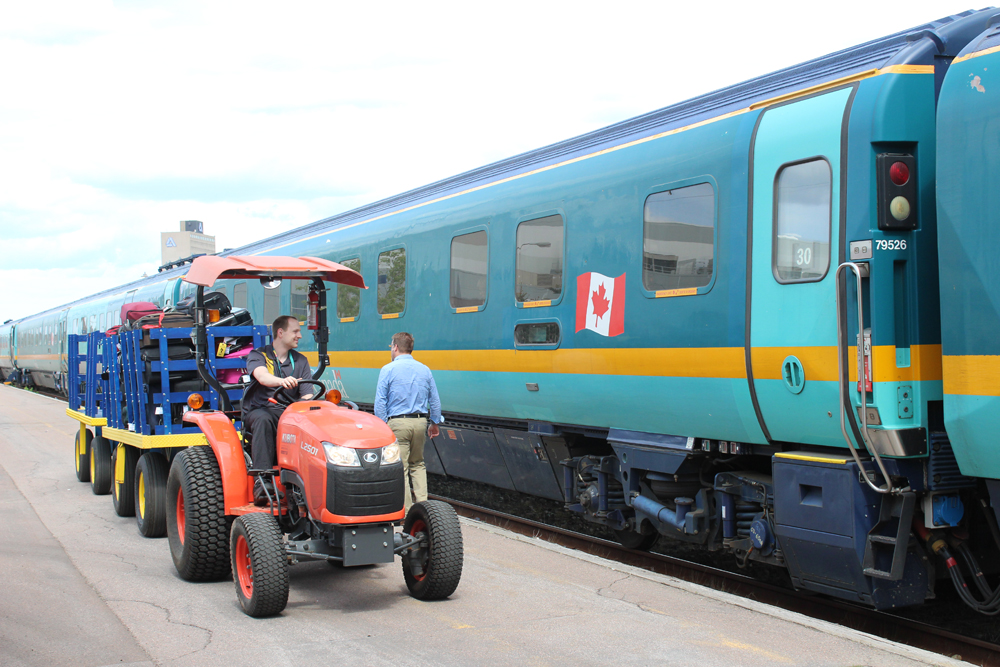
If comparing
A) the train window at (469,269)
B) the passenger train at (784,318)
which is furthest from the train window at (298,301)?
the passenger train at (784,318)

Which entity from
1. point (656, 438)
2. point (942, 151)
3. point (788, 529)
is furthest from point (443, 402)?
point (942, 151)

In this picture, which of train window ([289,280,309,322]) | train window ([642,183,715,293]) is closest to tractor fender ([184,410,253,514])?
train window ([642,183,715,293])

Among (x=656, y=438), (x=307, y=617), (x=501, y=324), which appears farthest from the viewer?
(x=501, y=324)

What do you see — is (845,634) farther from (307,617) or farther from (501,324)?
(501,324)

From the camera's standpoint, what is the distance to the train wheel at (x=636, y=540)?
802 centimetres

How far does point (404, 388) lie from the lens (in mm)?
8391

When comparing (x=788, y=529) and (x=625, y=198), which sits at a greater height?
(x=625, y=198)

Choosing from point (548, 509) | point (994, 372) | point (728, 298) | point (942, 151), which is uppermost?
point (942, 151)

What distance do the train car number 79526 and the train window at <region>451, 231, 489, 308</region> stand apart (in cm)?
430

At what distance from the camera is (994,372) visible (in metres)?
4.82

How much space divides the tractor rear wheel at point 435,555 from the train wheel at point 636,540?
2570 millimetres

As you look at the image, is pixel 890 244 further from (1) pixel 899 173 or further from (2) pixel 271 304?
(2) pixel 271 304

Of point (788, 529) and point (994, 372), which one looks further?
point (788, 529)

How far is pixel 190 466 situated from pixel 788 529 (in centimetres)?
409
